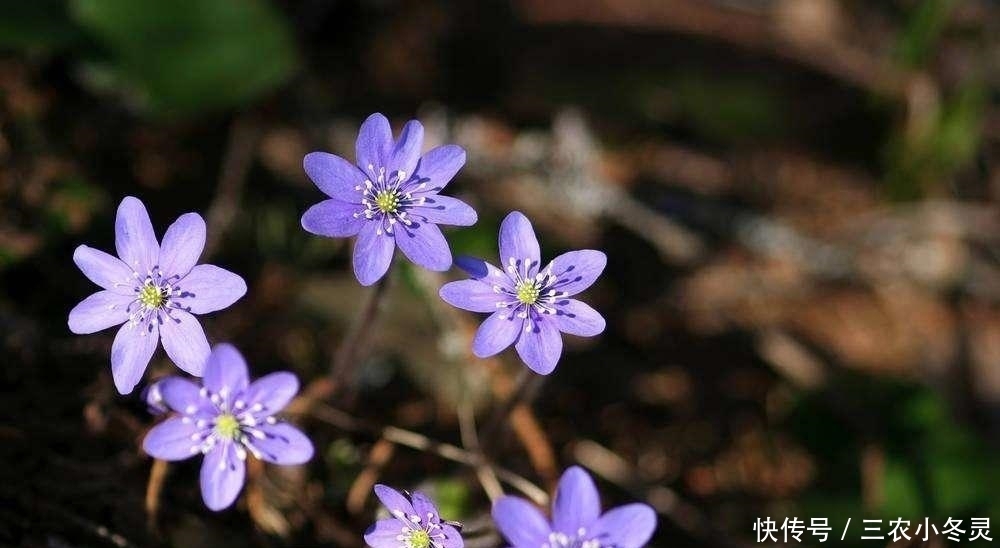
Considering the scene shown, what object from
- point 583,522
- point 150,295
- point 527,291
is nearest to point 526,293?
point 527,291

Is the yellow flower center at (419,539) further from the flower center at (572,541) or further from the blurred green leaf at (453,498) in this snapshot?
the blurred green leaf at (453,498)

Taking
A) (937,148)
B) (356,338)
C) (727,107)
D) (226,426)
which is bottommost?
(226,426)

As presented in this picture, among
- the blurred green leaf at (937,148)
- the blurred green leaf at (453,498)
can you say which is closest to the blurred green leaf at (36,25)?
the blurred green leaf at (453,498)

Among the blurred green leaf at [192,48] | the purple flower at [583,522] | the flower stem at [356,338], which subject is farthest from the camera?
the blurred green leaf at [192,48]

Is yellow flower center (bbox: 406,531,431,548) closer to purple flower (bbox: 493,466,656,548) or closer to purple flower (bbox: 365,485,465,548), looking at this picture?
purple flower (bbox: 365,485,465,548)

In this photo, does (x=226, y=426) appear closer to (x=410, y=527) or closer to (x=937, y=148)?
(x=410, y=527)

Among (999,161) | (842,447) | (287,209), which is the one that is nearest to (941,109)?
(999,161)

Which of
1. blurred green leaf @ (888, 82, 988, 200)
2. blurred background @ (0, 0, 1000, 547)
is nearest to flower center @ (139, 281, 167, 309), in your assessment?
blurred background @ (0, 0, 1000, 547)

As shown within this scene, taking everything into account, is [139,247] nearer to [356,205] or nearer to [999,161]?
[356,205]
